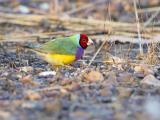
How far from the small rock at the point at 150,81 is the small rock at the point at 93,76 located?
37cm

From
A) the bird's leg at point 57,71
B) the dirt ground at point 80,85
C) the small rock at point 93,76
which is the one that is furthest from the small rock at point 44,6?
the small rock at point 93,76

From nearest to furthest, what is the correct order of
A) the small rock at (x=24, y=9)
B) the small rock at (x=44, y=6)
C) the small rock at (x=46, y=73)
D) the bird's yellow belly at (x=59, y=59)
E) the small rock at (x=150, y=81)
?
the small rock at (x=150, y=81) < the small rock at (x=46, y=73) < the bird's yellow belly at (x=59, y=59) < the small rock at (x=24, y=9) < the small rock at (x=44, y=6)

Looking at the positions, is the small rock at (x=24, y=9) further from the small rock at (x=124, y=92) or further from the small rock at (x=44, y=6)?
the small rock at (x=124, y=92)

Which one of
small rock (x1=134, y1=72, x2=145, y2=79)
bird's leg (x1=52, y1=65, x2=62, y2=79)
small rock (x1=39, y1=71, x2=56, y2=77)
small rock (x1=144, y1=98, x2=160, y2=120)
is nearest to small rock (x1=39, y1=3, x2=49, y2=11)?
bird's leg (x1=52, y1=65, x2=62, y2=79)

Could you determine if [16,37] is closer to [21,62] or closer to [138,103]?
[21,62]

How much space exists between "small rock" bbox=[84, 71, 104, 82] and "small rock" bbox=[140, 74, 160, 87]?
366 millimetres

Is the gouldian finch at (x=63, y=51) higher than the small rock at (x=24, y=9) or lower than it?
lower

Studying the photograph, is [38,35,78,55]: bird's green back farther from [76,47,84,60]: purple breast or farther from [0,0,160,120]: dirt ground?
[0,0,160,120]: dirt ground

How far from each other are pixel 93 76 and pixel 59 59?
2.40 ft

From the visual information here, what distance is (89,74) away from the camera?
5258 mm

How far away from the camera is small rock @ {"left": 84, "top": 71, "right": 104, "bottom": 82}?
5.22 m

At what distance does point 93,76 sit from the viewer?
5254 mm

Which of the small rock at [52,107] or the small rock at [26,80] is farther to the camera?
the small rock at [26,80]

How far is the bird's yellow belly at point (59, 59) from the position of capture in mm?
5875
